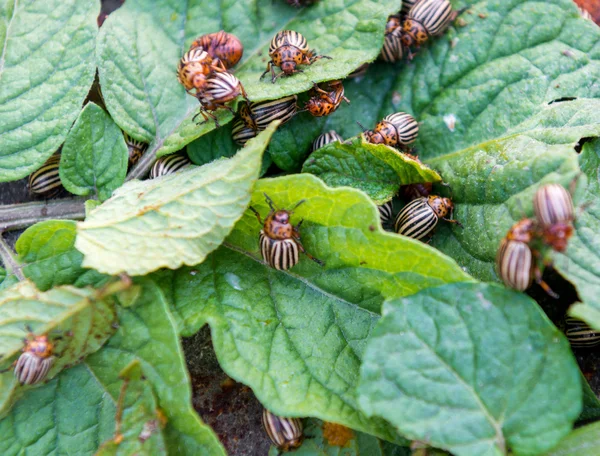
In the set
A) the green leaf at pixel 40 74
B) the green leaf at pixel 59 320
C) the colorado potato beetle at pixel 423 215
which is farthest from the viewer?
the green leaf at pixel 40 74

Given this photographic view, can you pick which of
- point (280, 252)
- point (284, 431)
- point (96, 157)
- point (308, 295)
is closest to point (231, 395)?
point (284, 431)

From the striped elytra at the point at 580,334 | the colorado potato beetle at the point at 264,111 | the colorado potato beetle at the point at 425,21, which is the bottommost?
the striped elytra at the point at 580,334

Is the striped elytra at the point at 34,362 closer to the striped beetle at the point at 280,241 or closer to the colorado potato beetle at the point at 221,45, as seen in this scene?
the striped beetle at the point at 280,241

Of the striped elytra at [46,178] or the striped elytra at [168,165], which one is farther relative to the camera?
the striped elytra at [46,178]

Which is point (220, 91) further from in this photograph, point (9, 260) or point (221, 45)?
point (9, 260)

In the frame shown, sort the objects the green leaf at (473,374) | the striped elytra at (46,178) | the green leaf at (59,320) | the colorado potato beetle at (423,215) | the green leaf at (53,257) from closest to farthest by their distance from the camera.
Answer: the green leaf at (473,374), the green leaf at (59,320), the green leaf at (53,257), the colorado potato beetle at (423,215), the striped elytra at (46,178)

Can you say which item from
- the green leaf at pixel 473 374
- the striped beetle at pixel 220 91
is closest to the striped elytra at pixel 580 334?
the green leaf at pixel 473 374

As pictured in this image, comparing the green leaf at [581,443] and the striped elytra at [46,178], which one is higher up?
the striped elytra at [46,178]
